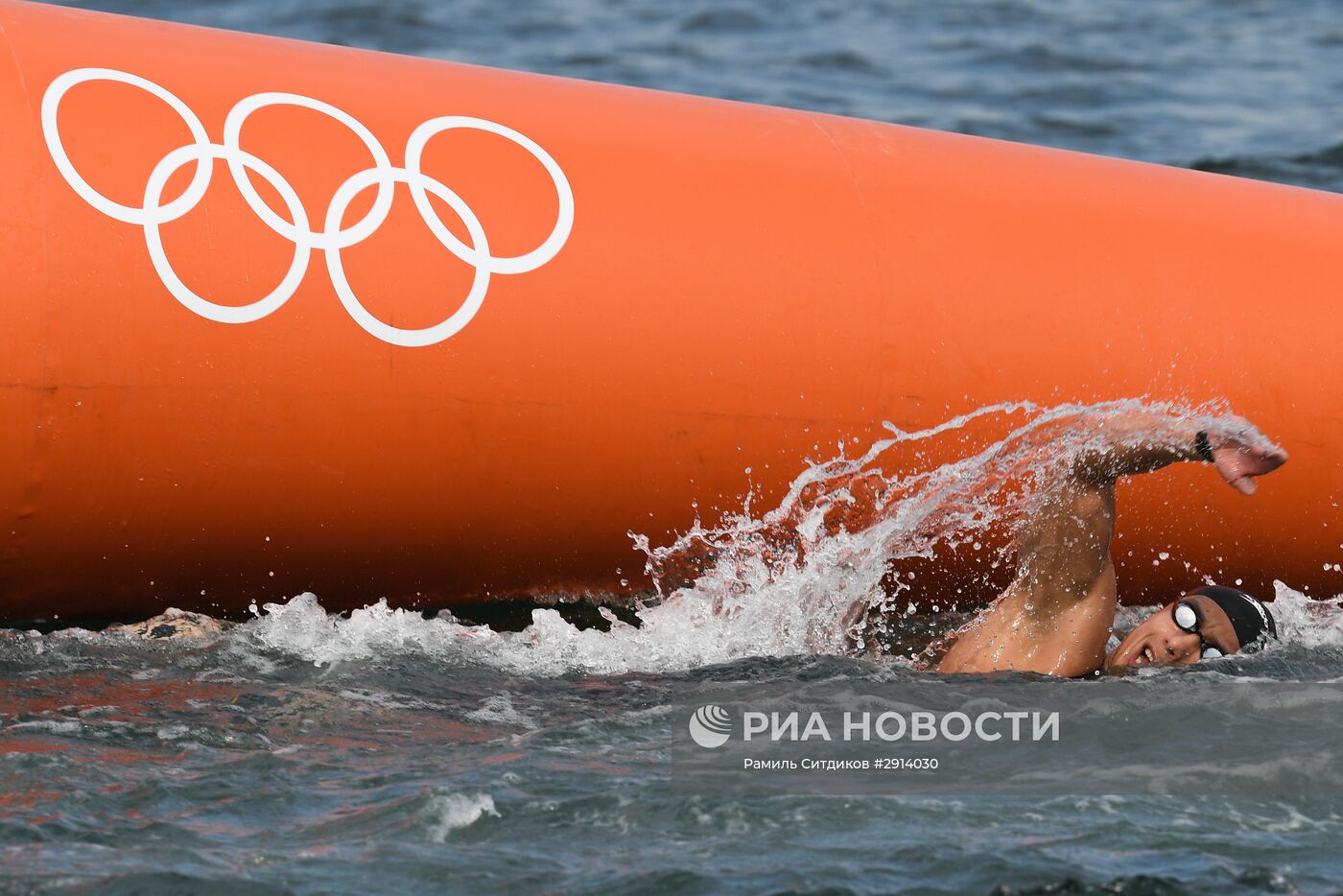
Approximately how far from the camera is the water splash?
14.0ft

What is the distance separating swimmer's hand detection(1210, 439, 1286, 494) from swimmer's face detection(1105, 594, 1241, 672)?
28.1 inches

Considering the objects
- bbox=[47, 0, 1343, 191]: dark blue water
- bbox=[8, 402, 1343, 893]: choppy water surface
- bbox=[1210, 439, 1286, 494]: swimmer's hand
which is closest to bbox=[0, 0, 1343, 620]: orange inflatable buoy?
bbox=[8, 402, 1343, 893]: choppy water surface

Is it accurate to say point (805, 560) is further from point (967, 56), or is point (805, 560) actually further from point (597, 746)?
point (967, 56)

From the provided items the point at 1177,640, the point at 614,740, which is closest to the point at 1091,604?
the point at 1177,640

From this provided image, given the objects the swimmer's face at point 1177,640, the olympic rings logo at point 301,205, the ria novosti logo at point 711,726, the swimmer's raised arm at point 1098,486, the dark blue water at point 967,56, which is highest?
the dark blue water at point 967,56

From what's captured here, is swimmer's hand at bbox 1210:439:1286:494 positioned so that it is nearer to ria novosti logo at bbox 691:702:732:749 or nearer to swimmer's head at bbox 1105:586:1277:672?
swimmer's head at bbox 1105:586:1277:672

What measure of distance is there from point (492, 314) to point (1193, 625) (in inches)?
78.3

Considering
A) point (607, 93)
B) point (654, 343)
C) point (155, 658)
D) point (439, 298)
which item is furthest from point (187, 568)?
point (607, 93)

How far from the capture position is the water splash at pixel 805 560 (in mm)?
4277

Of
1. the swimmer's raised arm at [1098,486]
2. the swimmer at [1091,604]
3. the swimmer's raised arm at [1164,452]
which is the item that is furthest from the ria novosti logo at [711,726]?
the swimmer's raised arm at [1164,452]

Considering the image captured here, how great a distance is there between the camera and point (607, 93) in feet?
15.1

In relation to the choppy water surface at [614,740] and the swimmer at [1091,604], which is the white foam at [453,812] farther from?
the swimmer at [1091,604]

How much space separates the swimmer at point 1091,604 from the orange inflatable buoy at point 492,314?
0.58 m

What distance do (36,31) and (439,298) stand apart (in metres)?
1.16
